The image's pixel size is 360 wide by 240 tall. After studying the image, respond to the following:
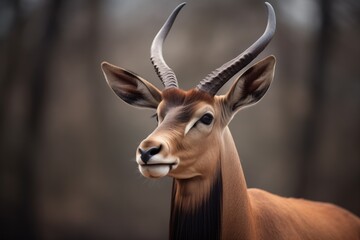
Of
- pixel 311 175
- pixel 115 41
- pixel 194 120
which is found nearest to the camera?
pixel 194 120

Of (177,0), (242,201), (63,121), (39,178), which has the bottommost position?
(39,178)

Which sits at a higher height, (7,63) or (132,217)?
(7,63)

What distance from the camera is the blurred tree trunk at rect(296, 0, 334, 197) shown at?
323 inches

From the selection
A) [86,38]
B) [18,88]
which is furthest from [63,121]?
[86,38]

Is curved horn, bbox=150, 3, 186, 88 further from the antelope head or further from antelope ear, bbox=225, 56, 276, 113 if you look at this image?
antelope ear, bbox=225, 56, 276, 113

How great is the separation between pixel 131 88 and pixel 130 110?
196 inches

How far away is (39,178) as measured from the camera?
27.5 ft

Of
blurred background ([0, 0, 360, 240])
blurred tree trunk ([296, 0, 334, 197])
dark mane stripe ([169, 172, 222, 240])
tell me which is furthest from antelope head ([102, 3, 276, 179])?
blurred tree trunk ([296, 0, 334, 197])

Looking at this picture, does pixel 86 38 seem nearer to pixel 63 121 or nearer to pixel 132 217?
pixel 63 121

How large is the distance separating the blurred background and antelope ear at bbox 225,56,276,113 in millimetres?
4404

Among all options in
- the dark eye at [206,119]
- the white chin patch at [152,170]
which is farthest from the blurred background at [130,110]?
the white chin patch at [152,170]

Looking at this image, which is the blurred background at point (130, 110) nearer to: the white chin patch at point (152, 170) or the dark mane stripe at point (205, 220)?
the dark mane stripe at point (205, 220)

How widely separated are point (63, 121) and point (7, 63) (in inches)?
53.3

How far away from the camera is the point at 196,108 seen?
3.43 m
